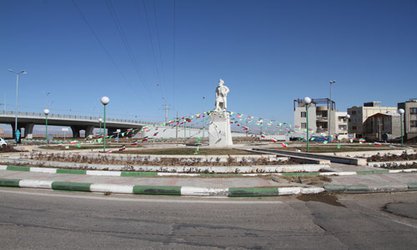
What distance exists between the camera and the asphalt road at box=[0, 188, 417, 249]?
416 cm

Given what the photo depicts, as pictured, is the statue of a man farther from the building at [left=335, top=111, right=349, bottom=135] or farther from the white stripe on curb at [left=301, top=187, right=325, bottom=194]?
the building at [left=335, top=111, right=349, bottom=135]

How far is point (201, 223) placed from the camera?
5121 millimetres

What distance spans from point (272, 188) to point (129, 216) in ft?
12.7

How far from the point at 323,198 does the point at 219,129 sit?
706 inches

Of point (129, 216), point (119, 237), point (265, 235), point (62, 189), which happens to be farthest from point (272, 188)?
point (62, 189)

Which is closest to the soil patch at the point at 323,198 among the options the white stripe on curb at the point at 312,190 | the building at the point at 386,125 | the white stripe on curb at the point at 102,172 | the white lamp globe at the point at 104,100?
the white stripe on curb at the point at 312,190

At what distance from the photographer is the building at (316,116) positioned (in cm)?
7403

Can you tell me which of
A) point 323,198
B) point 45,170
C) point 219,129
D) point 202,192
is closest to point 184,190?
point 202,192

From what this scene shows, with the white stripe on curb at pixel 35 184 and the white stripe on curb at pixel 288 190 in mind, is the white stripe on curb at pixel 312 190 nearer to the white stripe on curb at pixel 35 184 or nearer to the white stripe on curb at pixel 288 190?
the white stripe on curb at pixel 288 190

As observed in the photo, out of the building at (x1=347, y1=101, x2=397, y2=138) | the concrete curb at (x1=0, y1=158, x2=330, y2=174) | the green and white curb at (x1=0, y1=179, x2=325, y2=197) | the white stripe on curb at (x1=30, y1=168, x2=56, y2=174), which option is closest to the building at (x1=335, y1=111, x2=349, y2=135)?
the building at (x1=347, y1=101, x2=397, y2=138)

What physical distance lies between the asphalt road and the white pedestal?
1778 centimetres

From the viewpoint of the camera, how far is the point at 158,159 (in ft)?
45.6

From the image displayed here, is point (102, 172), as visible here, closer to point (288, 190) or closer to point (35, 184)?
point (35, 184)

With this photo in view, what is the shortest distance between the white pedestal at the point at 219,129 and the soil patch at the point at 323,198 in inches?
685
